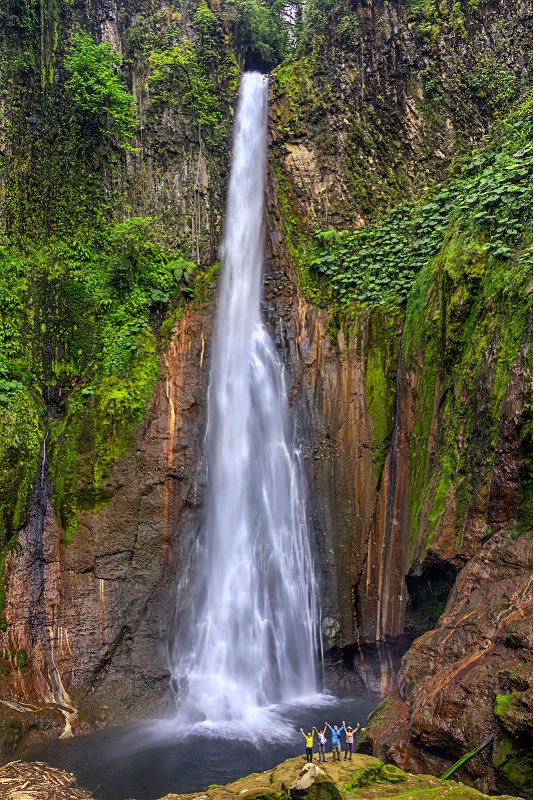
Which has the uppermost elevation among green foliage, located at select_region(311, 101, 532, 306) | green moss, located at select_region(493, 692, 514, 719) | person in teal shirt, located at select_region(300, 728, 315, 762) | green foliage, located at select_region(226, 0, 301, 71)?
green foliage, located at select_region(226, 0, 301, 71)

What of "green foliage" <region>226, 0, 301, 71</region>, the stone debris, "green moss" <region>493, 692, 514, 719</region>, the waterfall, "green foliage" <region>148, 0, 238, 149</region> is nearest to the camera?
"green moss" <region>493, 692, 514, 719</region>

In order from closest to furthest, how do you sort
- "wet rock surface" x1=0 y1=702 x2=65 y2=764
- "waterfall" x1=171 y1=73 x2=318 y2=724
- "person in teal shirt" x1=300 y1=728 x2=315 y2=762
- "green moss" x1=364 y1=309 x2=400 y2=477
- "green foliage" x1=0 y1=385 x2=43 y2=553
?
"person in teal shirt" x1=300 y1=728 x2=315 y2=762, "wet rock surface" x1=0 y1=702 x2=65 y2=764, "waterfall" x1=171 y1=73 x2=318 y2=724, "green foliage" x1=0 y1=385 x2=43 y2=553, "green moss" x1=364 y1=309 x2=400 y2=477

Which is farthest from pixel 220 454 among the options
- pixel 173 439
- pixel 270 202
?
pixel 270 202

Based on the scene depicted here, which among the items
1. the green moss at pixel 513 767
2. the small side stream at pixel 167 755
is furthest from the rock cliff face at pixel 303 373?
the small side stream at pixel 167 755

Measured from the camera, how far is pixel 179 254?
17109 millimetres

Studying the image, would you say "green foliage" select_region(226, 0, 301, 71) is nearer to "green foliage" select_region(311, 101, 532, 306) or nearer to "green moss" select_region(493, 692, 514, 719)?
"green foliage" select_region(311, 101, 532, 306)

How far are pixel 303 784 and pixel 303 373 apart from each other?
9234 millimetres

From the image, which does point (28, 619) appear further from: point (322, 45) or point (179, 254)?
point (322, 45)

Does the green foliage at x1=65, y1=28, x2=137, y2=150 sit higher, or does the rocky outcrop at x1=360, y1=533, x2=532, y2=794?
the green foliage at x1=65, y1=28, x2=137, y2=150

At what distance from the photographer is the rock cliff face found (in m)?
9.21

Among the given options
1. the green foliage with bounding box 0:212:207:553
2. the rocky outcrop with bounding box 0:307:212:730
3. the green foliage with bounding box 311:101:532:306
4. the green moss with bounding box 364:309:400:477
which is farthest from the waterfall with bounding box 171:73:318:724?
the green foliage with bounding box 311:101:532:306

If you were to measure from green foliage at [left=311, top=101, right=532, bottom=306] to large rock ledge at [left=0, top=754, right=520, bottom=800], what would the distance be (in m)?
7.92

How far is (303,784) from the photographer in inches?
272

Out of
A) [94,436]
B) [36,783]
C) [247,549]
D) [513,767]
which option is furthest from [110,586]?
[513,767]
